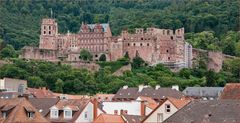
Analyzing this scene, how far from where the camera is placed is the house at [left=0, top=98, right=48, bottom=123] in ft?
135

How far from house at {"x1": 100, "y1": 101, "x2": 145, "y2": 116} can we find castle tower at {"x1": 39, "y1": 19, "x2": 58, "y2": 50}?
82384mm

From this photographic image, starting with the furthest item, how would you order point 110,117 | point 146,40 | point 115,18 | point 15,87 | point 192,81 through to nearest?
point 115,18 < point 146,40 < point 192,81 < point 15,87 < point 110,117

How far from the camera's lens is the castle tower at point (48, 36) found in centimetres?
14212

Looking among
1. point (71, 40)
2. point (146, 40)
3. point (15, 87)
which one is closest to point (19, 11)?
point (71, 40)

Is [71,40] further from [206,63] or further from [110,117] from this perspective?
[110,117]

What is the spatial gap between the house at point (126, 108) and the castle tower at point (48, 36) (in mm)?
82384

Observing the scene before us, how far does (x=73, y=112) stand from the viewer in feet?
159

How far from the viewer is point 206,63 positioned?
137250 mm

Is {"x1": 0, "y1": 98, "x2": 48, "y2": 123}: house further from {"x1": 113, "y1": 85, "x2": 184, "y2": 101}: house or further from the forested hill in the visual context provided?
the forested hill

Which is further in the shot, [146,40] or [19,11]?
[19,11]

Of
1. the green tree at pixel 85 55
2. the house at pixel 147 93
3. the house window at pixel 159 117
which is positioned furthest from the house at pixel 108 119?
the green tree at pixel 85 55

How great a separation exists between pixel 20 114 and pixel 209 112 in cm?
983

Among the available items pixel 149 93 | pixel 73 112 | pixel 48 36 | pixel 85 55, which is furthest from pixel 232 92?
pixel 48 36

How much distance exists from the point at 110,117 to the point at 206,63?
303 ft
